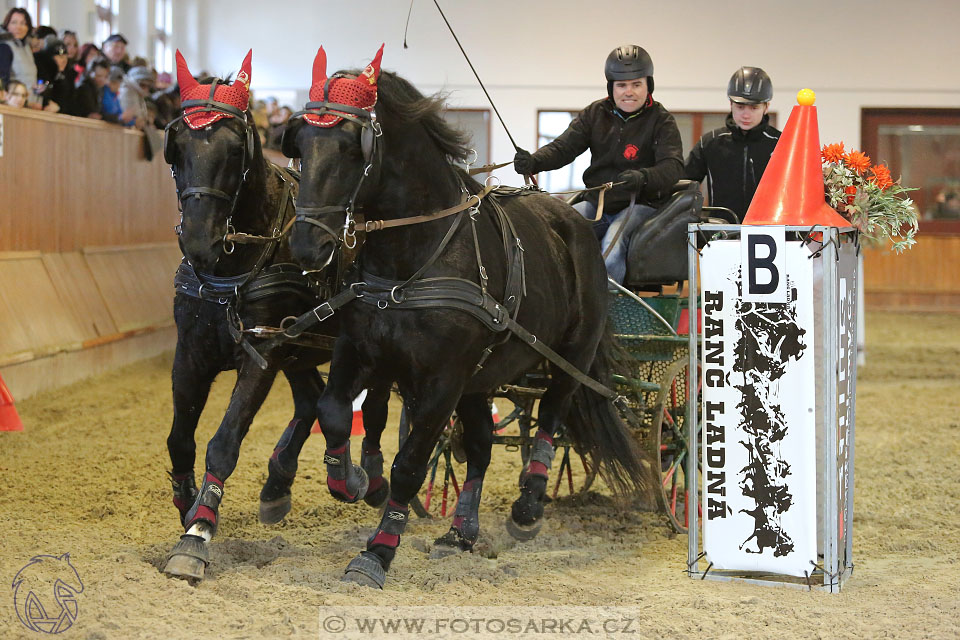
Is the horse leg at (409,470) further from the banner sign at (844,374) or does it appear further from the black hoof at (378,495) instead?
the banner sign at (844,374)

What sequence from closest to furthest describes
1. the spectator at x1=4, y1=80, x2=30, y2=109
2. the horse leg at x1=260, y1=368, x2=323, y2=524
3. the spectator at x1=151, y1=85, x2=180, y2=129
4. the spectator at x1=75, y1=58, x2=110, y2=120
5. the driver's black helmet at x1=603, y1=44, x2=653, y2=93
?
the horse leg at x1=260, y1=368, x2=323, y2=524 → the driver's black helmet at x1=603, y1=44, x2=653, y2=93 → the spectator at x1=4, y1=80, x2=30, y2=109 → the spectator at x1=75, y1=58, x2=110, y2=120 → the spectator at x1=151, y1=85, x2=180, y2=129

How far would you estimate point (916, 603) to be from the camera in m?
3.52

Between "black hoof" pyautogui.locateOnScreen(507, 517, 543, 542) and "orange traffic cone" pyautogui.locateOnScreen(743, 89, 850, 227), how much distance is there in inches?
63.1

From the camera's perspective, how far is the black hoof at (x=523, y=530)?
4.43m

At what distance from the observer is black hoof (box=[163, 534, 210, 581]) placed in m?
3.56

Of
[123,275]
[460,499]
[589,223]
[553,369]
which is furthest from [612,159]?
[123,275]

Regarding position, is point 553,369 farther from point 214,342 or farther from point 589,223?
point 214,342

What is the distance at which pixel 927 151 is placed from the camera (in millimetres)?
17062

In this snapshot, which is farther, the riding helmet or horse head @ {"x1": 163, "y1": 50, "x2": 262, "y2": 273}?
the riding helmet

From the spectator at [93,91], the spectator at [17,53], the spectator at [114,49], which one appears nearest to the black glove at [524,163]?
the spectator at [17,53]

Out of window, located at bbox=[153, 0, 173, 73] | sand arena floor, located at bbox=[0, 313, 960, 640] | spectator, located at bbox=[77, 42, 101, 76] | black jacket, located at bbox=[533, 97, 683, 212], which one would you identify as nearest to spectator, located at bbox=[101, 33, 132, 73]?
spectator, located at bbox=[77, 42, 101, 76]

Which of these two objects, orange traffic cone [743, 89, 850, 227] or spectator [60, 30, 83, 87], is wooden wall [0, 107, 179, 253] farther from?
orange traffic cone [743, 89, 850, 227]

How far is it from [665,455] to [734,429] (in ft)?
4.19

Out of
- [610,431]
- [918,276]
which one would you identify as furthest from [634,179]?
[918,276]
